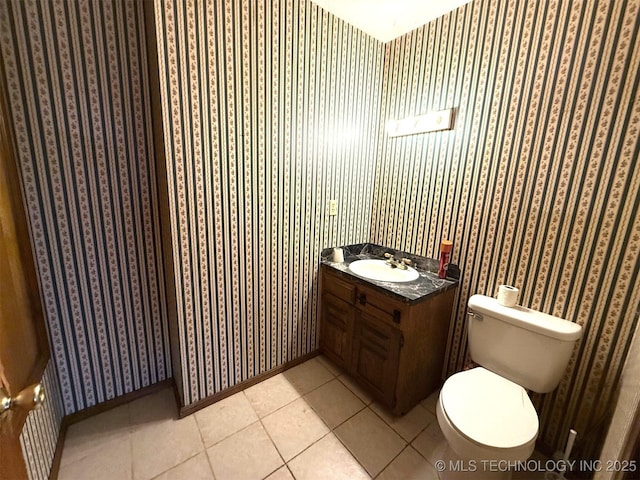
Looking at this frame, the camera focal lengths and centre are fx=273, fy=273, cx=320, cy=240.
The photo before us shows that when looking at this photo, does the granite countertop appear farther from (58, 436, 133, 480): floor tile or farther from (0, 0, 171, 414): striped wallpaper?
(58, 436, 133, 480): floor tile

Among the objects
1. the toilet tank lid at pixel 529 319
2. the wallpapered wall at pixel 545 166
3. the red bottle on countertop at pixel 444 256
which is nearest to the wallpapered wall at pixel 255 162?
the wallpapered wall at pixel 545 166

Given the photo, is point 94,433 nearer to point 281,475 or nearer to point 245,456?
point 245,456

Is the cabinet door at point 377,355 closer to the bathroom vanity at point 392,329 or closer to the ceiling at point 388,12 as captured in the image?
the bathroom vanity at point 392,329

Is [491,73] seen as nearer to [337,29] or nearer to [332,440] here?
[337,29]

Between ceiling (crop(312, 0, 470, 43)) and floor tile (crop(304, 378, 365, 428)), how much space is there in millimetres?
2474

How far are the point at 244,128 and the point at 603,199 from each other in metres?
1.80

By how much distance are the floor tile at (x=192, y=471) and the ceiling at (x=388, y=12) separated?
8.67 feet

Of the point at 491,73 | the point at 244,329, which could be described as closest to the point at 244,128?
the point at 244,329

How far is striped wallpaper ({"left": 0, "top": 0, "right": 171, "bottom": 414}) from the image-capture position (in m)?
1.25

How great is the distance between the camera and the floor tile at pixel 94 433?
1422 mm

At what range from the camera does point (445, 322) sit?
1.78 m

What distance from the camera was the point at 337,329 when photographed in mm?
2010

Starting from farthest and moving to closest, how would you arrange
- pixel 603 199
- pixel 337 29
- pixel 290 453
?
pixel 337 29
pixel 290 453
pixel 603 199

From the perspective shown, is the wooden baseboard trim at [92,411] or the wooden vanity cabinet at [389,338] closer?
the wooden baseboard trim at [92,411]
